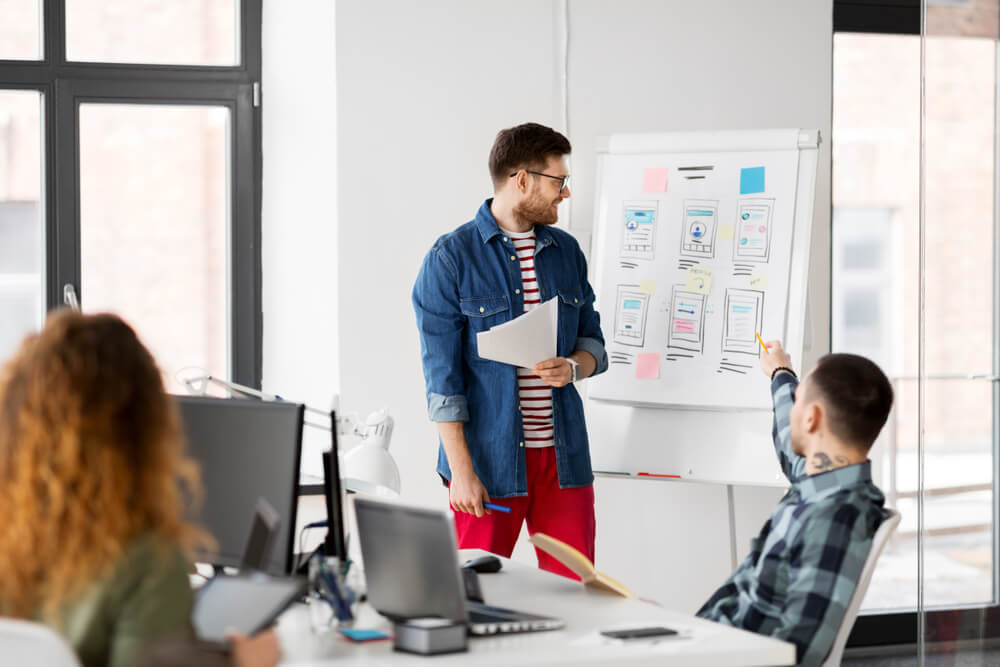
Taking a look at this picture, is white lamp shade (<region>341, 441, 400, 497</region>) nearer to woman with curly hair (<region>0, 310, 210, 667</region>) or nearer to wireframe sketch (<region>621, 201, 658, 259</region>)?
woman with curly hair (<region>0, 310, 210, 667</region>)

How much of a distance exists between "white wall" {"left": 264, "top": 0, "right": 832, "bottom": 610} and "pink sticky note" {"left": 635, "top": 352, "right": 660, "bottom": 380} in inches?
19.7

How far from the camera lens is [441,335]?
3.03m

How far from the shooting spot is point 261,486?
6.57 feet

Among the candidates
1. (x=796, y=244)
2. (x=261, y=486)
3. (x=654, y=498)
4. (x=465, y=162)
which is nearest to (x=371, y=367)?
(x=465, y=162)

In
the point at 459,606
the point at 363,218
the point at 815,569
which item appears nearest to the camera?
the point at 459,606

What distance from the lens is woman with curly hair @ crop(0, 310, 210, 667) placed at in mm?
1359

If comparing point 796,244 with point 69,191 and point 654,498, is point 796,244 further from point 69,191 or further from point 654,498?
point 69,191

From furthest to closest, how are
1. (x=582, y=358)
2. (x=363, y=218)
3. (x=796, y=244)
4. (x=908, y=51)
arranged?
(x=908, y=51) < (x=363, y=218) < (x=796, y=244) < (x=582, y=358)

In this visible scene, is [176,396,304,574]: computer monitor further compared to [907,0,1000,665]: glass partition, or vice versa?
[907,0,1000,665]: glass partition

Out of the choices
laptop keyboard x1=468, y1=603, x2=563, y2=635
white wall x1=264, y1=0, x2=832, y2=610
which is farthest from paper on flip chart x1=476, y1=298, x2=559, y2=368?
laptop keyboard x1=468, y1=603, x2=563, y2=635

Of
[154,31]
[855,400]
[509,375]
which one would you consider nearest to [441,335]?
[509,375]

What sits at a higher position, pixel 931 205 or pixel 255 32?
pixel 255 32

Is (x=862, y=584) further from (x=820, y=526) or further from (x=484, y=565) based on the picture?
(x=484, y=565)

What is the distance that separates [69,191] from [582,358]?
6.13 feet
